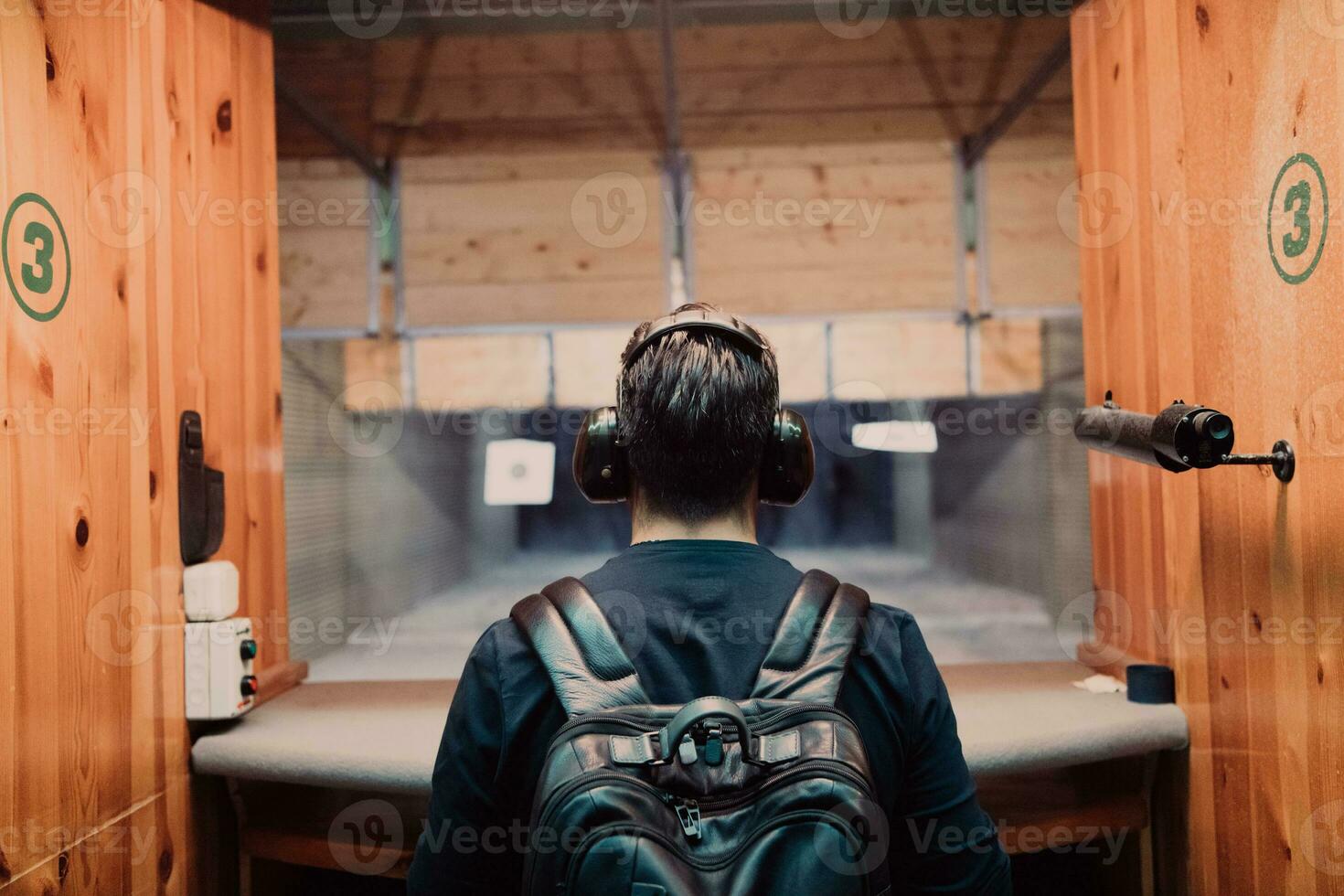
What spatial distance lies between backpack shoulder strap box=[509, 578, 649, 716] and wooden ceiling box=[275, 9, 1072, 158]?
120 inches

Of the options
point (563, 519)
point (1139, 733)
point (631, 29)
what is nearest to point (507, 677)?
point (1139, 733)

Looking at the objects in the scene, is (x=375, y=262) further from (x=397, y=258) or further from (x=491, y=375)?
(x=491, y=375)

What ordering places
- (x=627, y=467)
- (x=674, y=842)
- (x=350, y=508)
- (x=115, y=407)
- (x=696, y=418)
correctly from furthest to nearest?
(x=350, y=508), (x=115, y=407), (x=627, y=467), (x=696, y=418), (x=674, y=842)

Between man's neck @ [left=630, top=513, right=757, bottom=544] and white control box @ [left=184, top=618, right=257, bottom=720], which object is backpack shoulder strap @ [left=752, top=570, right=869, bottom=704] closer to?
man's neck @ [left=630, top=513, right=757, bottom=544]

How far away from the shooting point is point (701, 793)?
0.84 meters

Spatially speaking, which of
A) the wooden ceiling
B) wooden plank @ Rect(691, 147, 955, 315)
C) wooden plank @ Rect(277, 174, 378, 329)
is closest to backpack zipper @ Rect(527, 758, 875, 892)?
wooden plank @ Rect(691, 147, 955, 315)

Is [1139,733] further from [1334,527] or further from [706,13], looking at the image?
[706,13]

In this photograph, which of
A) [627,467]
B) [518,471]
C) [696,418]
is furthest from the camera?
[518,471]

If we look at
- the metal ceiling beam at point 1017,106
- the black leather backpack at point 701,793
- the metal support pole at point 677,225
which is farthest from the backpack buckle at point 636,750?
the metal ceiling beam at point 1017,106

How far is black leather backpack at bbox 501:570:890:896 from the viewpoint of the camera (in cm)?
81

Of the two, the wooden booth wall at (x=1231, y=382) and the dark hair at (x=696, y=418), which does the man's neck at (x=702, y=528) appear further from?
the wooden booth wall at (x=1231, y=382)

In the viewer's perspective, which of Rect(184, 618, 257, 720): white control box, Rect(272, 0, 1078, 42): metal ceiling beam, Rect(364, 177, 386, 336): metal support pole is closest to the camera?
Rect(184, 618, 257, 720): white control box

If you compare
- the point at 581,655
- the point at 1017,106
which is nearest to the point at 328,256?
the point at 1017,106

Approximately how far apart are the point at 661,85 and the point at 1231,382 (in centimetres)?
274
